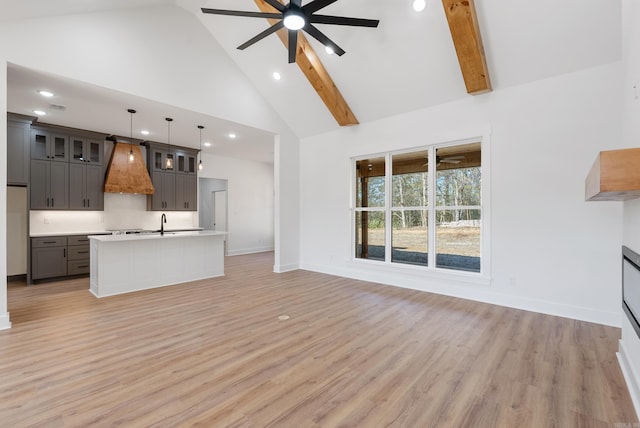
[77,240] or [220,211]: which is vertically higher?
[220,211]

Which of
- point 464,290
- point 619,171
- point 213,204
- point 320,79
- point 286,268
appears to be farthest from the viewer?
point 213,204

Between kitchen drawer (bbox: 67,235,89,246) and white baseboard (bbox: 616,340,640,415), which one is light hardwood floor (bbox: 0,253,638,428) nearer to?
white baseboard (bbox: 616,340,640,415)

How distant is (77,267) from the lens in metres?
5.76

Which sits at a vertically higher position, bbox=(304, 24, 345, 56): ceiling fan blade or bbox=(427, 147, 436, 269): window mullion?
bbox=(304, 24, 345, 56): ceiling fan blade

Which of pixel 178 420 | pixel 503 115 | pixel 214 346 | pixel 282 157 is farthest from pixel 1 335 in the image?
pixel 503 115

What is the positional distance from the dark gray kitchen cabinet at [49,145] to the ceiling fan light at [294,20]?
5.40 meters

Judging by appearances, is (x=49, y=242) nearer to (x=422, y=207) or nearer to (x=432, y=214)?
(x=422, y=207)

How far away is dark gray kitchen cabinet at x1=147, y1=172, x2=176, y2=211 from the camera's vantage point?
717 centimetres

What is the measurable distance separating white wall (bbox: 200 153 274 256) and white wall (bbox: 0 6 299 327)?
3276mm

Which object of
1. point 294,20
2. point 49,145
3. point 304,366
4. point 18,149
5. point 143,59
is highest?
point 143,59

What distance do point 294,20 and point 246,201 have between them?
22.8ft

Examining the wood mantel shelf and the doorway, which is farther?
the doorway

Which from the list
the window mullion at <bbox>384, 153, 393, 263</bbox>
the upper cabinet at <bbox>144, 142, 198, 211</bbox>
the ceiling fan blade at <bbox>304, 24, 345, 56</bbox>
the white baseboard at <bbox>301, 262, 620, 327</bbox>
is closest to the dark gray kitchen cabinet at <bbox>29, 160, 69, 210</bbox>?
the upper cabinet at <bbox>144, 142, 198, 211</bbox>

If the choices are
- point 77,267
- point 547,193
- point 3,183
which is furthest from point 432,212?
point 77,267
